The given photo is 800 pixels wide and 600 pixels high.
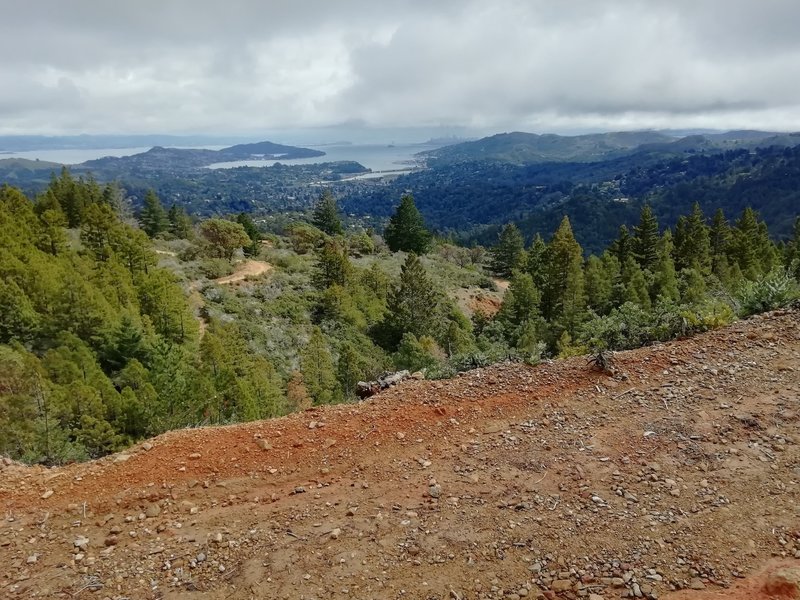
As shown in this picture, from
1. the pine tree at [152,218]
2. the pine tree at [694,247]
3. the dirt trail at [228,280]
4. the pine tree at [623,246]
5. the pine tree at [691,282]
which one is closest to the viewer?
the pine tree at [691,282]

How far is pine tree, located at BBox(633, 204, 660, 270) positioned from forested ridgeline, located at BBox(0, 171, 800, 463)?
0.13 metres

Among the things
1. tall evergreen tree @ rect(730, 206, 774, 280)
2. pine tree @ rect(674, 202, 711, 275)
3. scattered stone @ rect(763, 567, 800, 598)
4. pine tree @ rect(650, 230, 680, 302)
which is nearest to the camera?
scattered stone @ rect(763, 567, 800, 598)

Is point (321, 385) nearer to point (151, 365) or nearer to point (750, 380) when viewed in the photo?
point (151, 365)

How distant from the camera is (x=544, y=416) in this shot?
6.53 metres

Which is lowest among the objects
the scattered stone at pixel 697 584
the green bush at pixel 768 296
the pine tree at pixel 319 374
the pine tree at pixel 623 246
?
the pine tree at pixel 319 374

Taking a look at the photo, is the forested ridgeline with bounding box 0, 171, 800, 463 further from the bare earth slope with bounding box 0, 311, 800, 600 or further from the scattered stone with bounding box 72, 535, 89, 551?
the scattered stone with bounding box 72, 535, 89, 551

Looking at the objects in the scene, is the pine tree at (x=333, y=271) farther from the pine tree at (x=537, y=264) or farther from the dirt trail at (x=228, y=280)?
the pine tree at (x=537, y=264)

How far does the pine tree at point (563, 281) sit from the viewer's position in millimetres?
33562

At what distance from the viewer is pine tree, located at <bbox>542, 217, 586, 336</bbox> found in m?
33.6

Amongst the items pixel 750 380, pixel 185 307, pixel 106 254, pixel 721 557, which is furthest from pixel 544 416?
pixel 106 254

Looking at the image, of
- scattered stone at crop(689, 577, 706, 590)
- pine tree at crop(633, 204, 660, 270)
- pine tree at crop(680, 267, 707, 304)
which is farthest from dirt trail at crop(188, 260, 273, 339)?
pine tree at crop(633, 204, 660, 270)

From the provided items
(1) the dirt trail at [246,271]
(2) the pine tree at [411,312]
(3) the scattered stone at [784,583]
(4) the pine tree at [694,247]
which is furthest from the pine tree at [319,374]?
(4) the pine tree at [694,247]

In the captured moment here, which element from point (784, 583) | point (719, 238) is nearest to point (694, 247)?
point (719, 238)

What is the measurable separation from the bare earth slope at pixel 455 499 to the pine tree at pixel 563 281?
26.6 m
